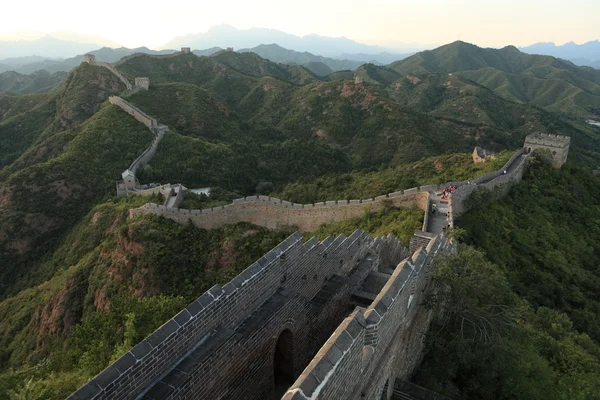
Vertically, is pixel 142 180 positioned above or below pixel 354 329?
below

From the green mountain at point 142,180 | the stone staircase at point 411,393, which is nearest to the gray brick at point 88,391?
the stone staircase at point 411,393

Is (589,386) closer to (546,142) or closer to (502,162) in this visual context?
(502,162)

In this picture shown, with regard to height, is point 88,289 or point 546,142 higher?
point 546,142

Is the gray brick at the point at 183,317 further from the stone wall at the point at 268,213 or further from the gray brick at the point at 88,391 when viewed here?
the stone wall at the point at 268,213

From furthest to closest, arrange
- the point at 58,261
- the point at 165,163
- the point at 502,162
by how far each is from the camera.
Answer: the point at 165,163
the point at 58,261
the point at 502,162

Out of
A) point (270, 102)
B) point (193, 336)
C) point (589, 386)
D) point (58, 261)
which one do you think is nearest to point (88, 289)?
point (58, 261)

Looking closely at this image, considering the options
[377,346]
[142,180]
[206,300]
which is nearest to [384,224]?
[377,346]

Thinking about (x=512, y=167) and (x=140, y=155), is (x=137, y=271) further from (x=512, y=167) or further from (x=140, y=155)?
(x=512, y=167)

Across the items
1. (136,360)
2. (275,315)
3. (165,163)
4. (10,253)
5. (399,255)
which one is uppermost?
(136,360)
